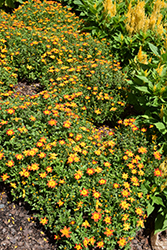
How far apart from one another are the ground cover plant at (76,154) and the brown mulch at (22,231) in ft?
0.46

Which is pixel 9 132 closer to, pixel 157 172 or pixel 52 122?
pixel 52 122

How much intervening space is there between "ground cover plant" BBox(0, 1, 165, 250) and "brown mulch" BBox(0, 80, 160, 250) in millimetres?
140

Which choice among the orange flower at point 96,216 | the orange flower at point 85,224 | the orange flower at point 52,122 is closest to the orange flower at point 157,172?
the orange flower at point 96,216

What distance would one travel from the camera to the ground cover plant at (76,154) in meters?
3.09

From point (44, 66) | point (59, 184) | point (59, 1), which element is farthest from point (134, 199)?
point (59, 1)

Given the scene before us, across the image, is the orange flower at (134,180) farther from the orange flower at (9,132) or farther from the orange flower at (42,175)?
the orange flower at (9,132)

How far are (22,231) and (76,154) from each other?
4.17 ft

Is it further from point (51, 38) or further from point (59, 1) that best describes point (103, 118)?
point (59, 1)

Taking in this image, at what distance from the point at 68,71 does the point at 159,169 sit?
103 inches

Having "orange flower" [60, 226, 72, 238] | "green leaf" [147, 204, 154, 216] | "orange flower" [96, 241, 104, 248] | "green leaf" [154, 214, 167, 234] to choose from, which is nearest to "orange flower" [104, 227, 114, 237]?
"orange flower" [96, 241, 104, 248]

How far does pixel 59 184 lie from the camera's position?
3.22 meters

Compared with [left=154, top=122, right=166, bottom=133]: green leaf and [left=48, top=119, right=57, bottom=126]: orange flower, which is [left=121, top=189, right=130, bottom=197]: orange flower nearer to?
[left=154, top=122, right=166, bottom=133]: green leaf

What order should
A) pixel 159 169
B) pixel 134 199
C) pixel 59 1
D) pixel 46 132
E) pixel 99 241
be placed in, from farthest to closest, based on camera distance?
pixel 59 1, pixel 46 132, pixel 159 169, pixel 134 199, pixel 99 241

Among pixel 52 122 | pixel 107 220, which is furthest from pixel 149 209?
pixel 52 122
